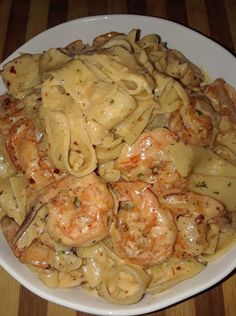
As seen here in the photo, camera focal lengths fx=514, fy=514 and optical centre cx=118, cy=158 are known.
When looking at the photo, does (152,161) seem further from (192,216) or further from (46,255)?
(46,255)

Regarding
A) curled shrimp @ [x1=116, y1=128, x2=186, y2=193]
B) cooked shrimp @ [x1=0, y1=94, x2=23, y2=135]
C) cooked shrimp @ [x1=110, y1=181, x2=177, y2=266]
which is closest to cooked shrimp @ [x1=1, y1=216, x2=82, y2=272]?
cooked shrimp @ [x1=110, y1=181, x2=177, y2=266]

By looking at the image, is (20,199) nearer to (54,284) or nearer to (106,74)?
(54,284)

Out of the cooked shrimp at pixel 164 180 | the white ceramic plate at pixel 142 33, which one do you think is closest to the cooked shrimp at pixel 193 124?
the cooked shrimp at pixel 164 180

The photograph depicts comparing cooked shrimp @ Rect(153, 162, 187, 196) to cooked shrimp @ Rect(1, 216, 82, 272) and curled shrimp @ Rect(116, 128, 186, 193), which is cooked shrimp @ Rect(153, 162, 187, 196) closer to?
curled shrimp @ Rect(116, 128, 186, 193)

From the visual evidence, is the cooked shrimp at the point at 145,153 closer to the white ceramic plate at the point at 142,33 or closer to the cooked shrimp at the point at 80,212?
the cooked shrimp at the point at 80,212

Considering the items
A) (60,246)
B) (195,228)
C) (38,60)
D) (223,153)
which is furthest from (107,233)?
(38,60)

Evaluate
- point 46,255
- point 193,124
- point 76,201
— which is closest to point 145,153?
point 193,124
